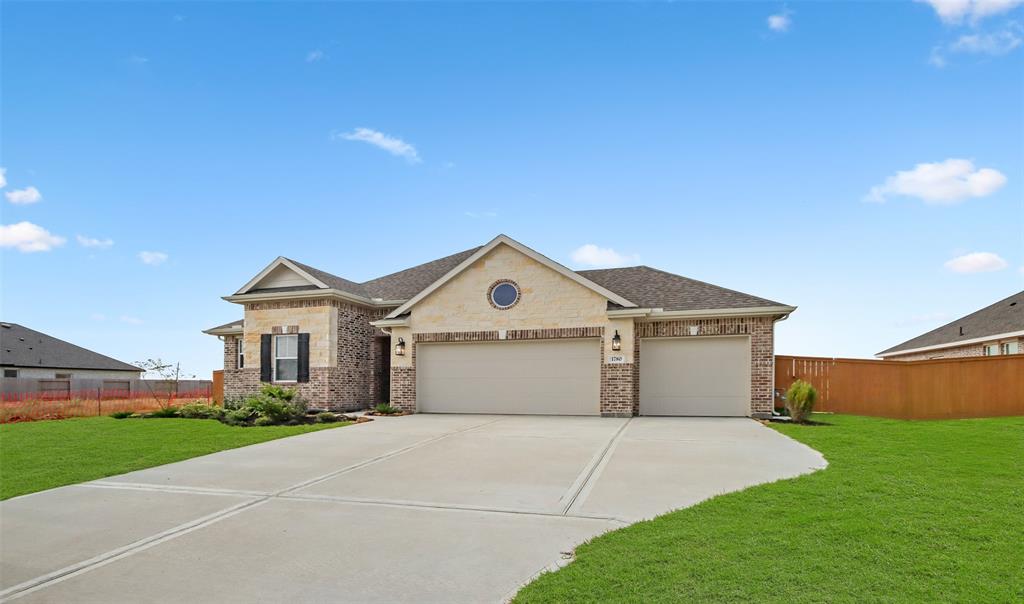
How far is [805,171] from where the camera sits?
14.8m

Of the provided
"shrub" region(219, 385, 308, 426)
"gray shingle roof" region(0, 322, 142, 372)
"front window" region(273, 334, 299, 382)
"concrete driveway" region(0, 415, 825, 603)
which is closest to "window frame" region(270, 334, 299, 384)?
"front window" region(273, 334, 299, 382)

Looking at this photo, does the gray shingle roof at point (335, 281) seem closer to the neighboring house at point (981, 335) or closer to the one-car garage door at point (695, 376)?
the one-car garage door at point (695, 376)

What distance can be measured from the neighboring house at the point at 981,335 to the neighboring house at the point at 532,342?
10.9 metres

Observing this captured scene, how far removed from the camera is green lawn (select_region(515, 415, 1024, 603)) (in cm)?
403

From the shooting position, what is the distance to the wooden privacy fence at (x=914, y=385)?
14.9m

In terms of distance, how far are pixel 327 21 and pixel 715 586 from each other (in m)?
14.0

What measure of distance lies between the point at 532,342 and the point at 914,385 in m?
10.4

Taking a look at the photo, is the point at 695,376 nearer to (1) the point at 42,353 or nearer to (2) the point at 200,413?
(2) the point at 200,413

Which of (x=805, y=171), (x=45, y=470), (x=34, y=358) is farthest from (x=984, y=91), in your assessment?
(x=34, y=358)

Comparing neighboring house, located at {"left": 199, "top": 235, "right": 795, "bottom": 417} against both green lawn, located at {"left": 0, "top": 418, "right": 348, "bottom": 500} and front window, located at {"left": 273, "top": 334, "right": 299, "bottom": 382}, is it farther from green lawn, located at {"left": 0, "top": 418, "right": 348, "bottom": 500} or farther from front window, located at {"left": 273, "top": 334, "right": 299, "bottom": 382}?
green lawn, located at {"left": 0, "top": 418, "right": 348, "bottom": 500}

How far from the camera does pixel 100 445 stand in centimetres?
1158

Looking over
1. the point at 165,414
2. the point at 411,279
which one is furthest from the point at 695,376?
the point at 165,414

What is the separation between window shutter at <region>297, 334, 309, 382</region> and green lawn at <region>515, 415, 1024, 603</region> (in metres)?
14.3

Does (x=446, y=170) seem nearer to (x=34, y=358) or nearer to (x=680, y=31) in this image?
(x=680, y=31)
